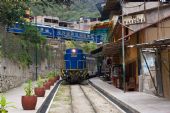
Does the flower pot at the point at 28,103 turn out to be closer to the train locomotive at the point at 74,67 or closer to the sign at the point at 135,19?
the sign at the point at 135,19

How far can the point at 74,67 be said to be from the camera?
48406 mm

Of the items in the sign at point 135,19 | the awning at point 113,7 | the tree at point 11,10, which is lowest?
the tree at point 11,10

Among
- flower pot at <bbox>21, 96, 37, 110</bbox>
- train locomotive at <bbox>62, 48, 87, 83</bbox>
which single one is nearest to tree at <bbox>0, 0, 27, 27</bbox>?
flower pot at <bbox>21, 96, 37, 110</bbox>

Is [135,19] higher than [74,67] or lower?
higher

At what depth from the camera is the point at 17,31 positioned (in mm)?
56156

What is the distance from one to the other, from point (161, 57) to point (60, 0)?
14107 millimetres

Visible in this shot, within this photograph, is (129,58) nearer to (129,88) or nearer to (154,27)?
(129,88)

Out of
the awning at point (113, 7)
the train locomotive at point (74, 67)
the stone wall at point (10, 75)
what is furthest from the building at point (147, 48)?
the train locomotive at point (74, 67)

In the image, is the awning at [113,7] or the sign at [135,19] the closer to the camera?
the sign at [135,19]

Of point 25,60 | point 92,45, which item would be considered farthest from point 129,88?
point 92,45

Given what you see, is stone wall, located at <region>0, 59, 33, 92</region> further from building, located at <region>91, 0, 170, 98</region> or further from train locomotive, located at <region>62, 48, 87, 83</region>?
building, located at <region>91, 0, 170, 98</region>

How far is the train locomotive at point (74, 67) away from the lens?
47.8 m

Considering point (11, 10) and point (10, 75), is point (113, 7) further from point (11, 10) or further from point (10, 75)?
point (11, 10)

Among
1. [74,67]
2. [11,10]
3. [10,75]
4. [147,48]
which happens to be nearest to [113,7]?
[74,67]
